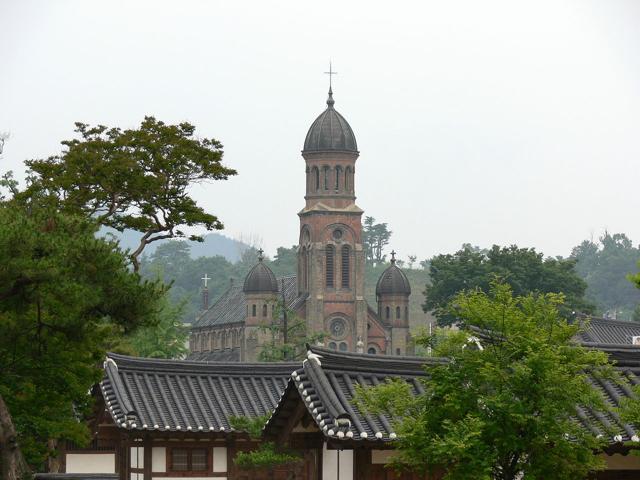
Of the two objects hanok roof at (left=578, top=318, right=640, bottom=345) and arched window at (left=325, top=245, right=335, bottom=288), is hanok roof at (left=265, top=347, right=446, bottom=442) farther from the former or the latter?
arched window at (left=325, top=245, right=335, bottom=288)

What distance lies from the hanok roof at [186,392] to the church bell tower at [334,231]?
91288 mm

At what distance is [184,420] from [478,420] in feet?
50.7

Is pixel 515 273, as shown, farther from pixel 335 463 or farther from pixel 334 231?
pixel 335 463

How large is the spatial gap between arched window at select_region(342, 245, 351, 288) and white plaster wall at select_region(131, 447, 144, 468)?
94.7 meters

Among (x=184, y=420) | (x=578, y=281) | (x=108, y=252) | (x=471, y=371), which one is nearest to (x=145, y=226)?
(x=184, y=420)

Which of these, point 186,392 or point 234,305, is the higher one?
point 234,305

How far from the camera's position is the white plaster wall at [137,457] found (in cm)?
3394

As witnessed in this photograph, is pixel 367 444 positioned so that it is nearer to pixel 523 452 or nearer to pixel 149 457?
pixel 523 452

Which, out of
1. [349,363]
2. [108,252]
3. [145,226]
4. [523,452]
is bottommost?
[523,452]

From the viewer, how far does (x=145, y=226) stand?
130 feet

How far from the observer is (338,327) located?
420 ft

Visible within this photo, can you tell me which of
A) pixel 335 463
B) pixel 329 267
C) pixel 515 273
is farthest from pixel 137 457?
pixel 329 267

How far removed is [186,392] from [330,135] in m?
94.7

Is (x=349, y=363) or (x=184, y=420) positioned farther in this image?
(x=184, y=420)
